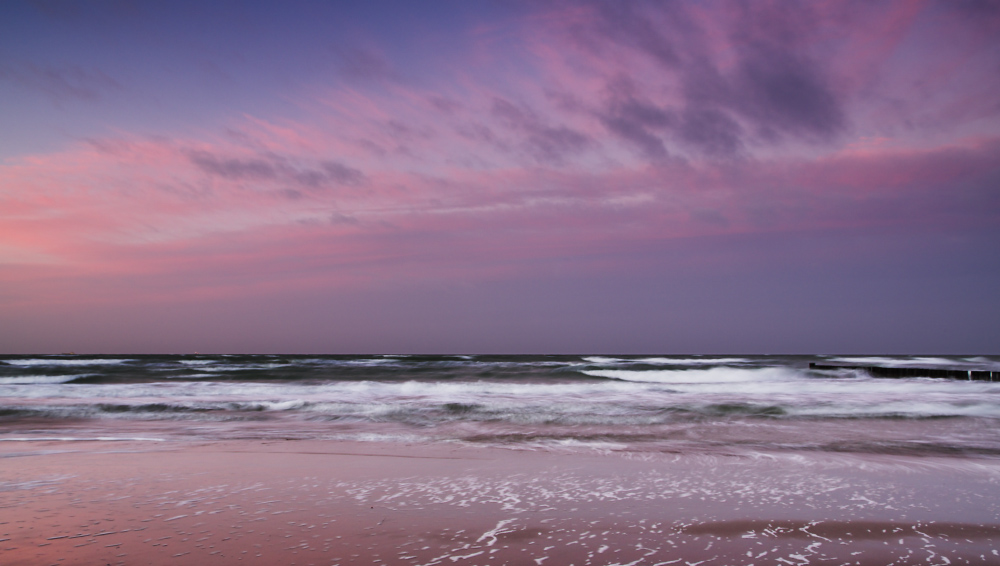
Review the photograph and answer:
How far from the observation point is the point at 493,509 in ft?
13.5

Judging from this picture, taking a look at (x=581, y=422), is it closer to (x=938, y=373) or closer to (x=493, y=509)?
(x=493, y=509)

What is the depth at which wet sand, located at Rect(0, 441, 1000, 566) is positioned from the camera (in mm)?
3240

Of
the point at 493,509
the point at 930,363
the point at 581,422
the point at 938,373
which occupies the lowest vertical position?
the point at 930,363

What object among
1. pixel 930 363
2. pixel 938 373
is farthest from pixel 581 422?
pixel 930 363

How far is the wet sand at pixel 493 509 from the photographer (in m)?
3.24

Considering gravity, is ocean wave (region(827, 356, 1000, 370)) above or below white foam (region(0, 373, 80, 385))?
below

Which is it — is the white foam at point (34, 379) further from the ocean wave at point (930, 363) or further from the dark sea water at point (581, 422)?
the ocean wave at point (930, 363)

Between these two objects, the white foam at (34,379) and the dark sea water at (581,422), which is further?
the white foam at (34,379)

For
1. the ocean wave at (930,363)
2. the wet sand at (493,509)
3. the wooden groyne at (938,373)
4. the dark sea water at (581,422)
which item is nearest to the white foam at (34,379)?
the dark sea water at (581,422)

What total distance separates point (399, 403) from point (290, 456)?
22.7 feet

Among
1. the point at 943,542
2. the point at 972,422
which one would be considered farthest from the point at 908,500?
the point at 972,422

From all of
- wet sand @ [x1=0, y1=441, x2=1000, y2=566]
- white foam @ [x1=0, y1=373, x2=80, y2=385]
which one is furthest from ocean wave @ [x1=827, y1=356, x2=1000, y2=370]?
white foam @ [x1=0, y1=373, x2=80, y2=385]

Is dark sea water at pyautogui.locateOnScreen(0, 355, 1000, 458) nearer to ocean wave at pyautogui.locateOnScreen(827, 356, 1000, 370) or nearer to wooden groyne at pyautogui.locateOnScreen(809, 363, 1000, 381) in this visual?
wooden groyne at pyautogui.locateOnScreen(809, 363, 1000, 381)

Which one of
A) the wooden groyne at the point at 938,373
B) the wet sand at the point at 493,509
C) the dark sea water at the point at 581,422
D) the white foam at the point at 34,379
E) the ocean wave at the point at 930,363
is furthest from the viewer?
the ocean wave at the point at 930,363
